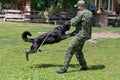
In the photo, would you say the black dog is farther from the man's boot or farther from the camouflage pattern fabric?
the man's boot

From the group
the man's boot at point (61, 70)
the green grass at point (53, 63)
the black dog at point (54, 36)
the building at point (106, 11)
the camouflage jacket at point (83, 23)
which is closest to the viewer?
the green grass at point (53, 63)

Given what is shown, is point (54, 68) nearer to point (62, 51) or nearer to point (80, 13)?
point (80, 13)

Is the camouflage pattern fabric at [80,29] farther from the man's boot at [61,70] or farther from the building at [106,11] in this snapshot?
the building at [106,11]

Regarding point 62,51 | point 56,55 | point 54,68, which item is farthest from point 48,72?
point 62,51

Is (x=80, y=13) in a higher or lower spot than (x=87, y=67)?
higher

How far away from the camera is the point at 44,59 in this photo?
11586 millimetres

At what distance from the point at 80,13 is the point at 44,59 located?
118 inches

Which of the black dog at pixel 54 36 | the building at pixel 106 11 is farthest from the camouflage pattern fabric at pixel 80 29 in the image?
the building at pixel 106 11

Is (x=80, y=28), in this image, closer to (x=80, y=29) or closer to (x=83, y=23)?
(x=80, y=29)

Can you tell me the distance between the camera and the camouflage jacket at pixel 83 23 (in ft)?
29.7

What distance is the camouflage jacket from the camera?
906 centimetres

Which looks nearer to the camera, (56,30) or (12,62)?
(56,30)

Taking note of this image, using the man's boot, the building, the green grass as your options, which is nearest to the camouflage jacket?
the man's boot

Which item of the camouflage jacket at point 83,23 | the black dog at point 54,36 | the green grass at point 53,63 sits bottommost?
the green grass at point 53,63
